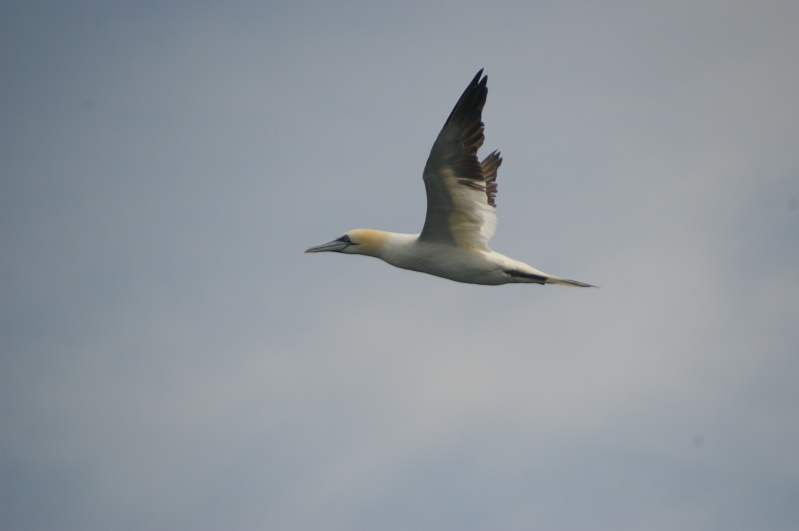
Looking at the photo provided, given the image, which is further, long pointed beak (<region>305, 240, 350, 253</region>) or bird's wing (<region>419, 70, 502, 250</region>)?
long pointed beak (<region>305, 240, 350, 253</region>)

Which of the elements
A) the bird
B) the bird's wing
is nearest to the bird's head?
the bird

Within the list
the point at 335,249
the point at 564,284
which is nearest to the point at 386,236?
the point at 335,249

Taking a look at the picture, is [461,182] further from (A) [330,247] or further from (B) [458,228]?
(A) [330,247]

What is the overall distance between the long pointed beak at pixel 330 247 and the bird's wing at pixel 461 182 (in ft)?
5.46

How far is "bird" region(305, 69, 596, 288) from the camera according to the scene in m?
13.5

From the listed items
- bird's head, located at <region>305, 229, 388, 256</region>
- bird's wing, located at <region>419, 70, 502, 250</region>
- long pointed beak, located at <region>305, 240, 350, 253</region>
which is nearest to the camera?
bird's wing, located at <region>419, 70, 502, 250</region>

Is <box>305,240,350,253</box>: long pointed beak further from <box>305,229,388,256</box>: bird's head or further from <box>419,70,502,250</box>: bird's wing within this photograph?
<box>419,70,502,250</box>: bird's wing

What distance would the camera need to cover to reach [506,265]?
14617 mm

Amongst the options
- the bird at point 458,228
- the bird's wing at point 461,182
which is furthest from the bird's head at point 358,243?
the bird's wing at point 461,182

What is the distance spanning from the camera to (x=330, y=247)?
16.1 meters

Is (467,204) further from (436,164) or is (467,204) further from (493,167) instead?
(493,167)

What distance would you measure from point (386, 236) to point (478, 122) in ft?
8.50

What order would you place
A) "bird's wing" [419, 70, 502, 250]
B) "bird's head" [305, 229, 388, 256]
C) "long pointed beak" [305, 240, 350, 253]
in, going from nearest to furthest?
"bird's wing" [419, 70, 502, 250], "bird's head" [305, 229, 388, 256], "long pointed beak" [305, 240, 350, 253]

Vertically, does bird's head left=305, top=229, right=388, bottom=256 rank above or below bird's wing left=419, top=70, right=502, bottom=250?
below
